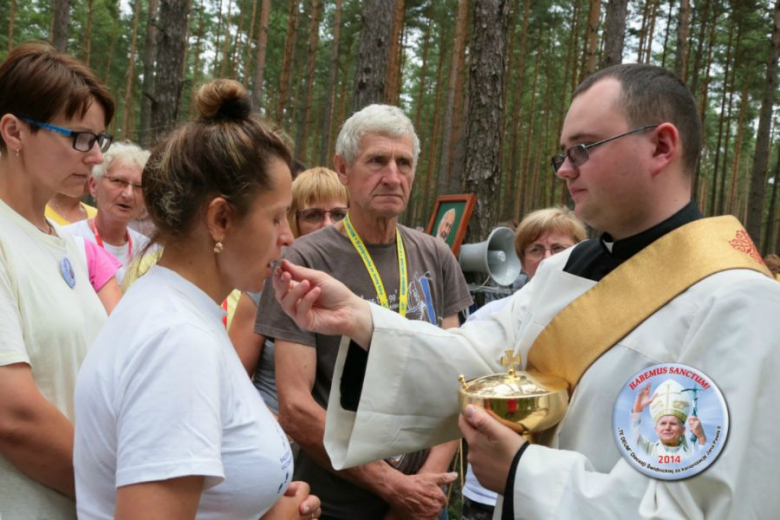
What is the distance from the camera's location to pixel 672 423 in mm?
1594

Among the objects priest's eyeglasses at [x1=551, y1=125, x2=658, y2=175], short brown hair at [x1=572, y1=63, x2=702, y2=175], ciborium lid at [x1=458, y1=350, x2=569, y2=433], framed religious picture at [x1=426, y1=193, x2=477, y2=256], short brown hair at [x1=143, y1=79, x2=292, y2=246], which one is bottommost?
ciborium lid at [x1=458, y1=350, x2=569, y2=433]

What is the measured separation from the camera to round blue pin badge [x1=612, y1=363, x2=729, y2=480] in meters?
1.55

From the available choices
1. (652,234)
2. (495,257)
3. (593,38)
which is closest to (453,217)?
(495,257)

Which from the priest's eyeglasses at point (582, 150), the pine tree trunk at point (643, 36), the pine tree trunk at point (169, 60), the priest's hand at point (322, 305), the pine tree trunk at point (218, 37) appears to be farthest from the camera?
the pine tree trunk at point (218, 37)

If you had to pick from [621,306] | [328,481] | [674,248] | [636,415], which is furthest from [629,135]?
[328,481]

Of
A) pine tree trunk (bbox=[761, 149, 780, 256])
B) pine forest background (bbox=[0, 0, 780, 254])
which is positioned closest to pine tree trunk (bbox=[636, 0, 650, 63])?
pine forest background (bbox=[0, 0, 780, 254])

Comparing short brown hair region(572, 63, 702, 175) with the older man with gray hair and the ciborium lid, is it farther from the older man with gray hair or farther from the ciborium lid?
the older man with gray hair

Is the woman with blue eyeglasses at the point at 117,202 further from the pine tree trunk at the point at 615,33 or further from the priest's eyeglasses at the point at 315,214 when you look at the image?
the pine tree trunk at the point at 615,33

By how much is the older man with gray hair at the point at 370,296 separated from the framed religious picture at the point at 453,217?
10.5 feet

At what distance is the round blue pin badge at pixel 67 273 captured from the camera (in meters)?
2.18

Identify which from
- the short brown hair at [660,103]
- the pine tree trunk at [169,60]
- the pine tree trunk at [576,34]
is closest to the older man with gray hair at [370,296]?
the short brown hair at [660,103]

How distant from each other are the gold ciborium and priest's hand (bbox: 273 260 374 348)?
19.9 inches

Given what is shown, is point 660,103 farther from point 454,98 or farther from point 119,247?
point 454,98

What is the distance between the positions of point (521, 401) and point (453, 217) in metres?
4.95
